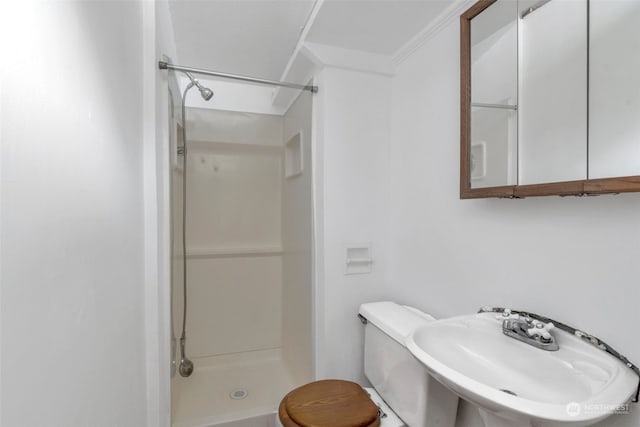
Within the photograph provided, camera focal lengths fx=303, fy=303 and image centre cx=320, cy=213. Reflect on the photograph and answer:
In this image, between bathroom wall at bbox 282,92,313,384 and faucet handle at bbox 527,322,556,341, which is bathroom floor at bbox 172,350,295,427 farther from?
faucet handle at bbox 527,322,556,341

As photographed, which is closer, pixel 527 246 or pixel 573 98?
pixel 573 98

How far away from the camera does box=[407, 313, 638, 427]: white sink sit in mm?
645

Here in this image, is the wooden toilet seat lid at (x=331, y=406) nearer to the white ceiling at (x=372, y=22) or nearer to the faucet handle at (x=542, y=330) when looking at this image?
the faucet handle at (x=542, y=330)

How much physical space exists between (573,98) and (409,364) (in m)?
1.07

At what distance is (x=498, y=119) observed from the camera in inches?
44.1

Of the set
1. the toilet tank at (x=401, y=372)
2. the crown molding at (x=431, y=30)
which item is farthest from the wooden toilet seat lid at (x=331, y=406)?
the crown molding at (x=431, y=30)

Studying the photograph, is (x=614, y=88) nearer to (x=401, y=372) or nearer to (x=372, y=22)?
(x=372, y=22)

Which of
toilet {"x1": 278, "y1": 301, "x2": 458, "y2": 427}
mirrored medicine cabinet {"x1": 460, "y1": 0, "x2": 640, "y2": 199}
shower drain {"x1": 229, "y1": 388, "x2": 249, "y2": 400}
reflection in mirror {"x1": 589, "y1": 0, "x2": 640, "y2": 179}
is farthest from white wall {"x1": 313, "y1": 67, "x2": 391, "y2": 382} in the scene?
reflection in mirror {"x1": 589, "y1": 0, "x2": 640, "y2": 179}

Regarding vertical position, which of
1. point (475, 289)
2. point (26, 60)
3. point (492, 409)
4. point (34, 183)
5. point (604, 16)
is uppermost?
point (604, 16)

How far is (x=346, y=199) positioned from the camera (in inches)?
66.4

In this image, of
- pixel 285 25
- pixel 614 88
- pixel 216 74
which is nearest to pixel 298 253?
pixel 216 74

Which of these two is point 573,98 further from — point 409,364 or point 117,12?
point 117,12

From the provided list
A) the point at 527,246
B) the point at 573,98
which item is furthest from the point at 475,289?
the point at 573,98

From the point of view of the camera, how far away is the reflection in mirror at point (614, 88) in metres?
0.76
